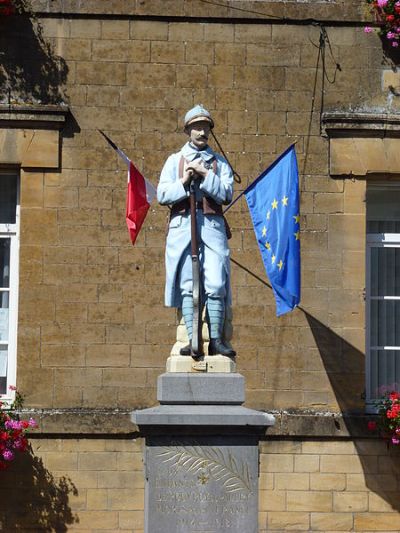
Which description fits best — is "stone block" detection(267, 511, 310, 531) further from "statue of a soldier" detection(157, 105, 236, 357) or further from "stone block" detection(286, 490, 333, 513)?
"statue of a soldier" detection(157, 105, 236, 357)

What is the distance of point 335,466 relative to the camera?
571 inches

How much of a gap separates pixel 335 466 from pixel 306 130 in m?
3.12

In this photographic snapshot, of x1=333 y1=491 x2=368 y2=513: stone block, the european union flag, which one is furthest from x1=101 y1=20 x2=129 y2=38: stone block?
x1=333 y1=491 x2=368 y2=513: stone block

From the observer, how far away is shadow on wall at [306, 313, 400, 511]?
1452 cm

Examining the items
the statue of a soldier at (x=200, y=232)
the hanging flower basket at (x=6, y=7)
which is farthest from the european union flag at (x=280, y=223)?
the hanging flower basket at (x=6, y=7)

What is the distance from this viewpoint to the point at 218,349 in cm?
1128

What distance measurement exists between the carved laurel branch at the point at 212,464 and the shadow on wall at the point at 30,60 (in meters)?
4.84

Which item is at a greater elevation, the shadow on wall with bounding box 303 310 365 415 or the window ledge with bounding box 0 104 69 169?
the window ledge with bounding box 0 104 69 169

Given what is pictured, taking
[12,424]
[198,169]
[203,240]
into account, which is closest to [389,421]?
[12,424]

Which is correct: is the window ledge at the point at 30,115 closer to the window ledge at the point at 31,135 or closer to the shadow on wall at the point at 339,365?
the window ledge at the point at 31,135

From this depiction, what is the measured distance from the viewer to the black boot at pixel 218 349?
1127cm

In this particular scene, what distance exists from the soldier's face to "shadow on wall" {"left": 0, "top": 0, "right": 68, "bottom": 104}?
134 inches

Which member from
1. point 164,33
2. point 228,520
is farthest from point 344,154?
point 228,520

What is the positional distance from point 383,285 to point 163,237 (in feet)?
7.30
